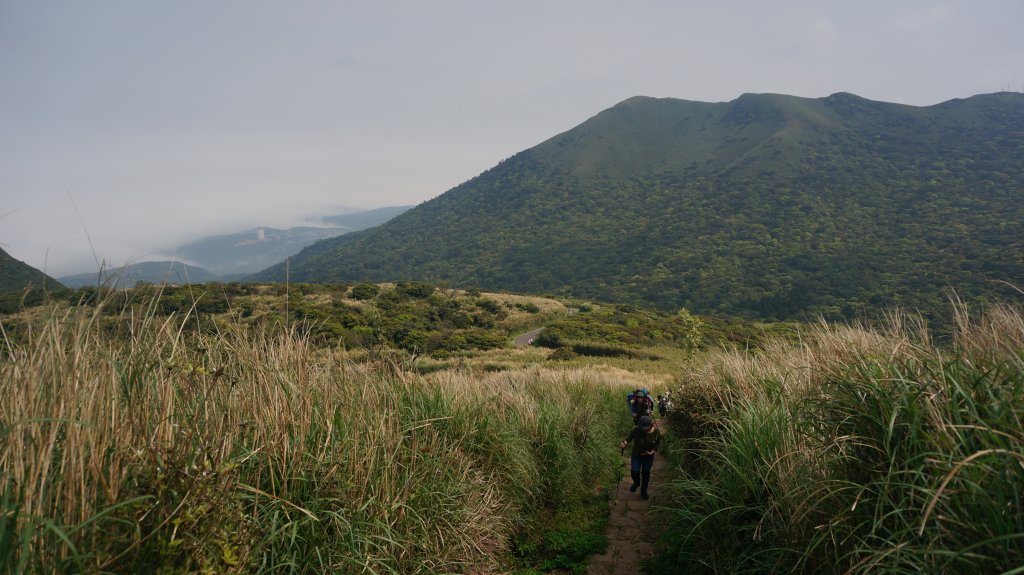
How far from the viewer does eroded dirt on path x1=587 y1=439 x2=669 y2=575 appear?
16.4ft

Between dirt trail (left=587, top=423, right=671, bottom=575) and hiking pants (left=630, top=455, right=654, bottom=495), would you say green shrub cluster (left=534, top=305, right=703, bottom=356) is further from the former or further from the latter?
dirt trail (left=587, top=423, right=671, bottom=575)

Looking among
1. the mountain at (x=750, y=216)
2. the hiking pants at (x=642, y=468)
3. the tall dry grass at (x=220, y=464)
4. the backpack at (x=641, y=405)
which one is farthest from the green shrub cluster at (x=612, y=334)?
the mountain at (x=750, y=216)

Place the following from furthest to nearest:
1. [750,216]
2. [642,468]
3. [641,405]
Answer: [750,216] < [641,405] < [642,468]

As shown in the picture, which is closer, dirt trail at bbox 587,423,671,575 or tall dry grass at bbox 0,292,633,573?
tall dry grass at bbox 0,292,633,573

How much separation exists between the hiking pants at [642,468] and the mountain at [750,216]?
2180 inches

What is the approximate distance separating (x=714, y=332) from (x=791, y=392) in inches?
1363

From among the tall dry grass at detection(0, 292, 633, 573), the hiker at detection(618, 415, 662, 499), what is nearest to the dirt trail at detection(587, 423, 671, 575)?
the hiker at detection(618, 415, 662, 499)

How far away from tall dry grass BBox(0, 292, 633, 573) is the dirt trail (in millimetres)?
1062

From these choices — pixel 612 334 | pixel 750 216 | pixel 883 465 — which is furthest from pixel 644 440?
pixel 750 216

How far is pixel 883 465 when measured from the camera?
2654 millimetres

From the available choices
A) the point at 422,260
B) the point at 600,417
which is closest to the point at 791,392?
the point at 600,417

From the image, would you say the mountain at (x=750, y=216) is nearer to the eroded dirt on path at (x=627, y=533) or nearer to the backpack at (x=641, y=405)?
the backpack at (x=641, y=405)

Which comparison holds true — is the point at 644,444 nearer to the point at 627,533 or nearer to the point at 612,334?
the point at 627,533

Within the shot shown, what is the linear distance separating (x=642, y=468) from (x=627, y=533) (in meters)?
1.39
